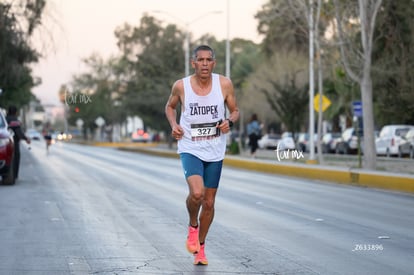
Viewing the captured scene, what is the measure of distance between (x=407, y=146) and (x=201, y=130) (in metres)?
34.8

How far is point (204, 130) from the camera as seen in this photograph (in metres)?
8.62

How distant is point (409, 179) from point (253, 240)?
9.63 metres

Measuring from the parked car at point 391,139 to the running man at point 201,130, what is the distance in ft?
115

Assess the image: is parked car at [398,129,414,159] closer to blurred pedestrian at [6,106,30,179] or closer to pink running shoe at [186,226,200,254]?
blurred pedestrian at [6,106,30,179]

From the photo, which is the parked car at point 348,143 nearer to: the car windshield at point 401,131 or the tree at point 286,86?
the tree at point 286,86

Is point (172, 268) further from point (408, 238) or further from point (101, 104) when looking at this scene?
point (101, 104)

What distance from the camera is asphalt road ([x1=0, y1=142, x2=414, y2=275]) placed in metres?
8.73

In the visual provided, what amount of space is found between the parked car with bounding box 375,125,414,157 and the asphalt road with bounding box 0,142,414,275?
23809mm

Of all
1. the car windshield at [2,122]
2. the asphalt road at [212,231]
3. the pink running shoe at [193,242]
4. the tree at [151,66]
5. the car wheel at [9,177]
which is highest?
the tree at [151,66]

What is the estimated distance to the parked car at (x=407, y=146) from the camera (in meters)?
41.1

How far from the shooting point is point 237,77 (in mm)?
88375

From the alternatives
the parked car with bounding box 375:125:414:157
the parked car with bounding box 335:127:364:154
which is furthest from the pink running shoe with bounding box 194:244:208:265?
the parked car with bounding box 335:127:364:154

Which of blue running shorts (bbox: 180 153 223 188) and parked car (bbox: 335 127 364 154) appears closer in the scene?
blue running shorts (bbox: 180 153 223 188)

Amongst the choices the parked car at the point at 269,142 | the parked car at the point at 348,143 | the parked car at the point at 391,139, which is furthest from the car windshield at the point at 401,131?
the parked car at the point at 269,142
